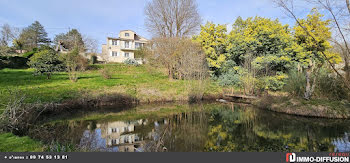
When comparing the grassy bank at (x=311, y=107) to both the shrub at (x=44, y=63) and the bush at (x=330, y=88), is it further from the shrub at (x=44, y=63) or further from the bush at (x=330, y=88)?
the shrub at (x=44, y=63)

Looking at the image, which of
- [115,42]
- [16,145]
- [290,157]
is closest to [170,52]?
[16,145]

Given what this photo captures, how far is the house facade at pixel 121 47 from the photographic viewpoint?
4006 cm

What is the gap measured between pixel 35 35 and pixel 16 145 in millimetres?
50928

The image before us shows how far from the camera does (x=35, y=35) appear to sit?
4406cm

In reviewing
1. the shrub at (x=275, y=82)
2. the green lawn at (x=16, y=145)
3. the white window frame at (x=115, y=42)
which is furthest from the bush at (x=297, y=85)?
the white window frame at (x=115, y=42)

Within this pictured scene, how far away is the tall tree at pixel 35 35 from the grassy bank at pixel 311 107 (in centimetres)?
5066

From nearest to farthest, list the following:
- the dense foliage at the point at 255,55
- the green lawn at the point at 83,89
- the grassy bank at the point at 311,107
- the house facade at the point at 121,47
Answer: the grassy bank at the point at 311,107, the green lawn at the point at 83,89, the dense foliage at the point at 255,55, the house facade at the point at 121,47

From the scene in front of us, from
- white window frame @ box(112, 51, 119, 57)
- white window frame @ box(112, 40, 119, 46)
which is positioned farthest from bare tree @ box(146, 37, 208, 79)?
white window frame @ box(112, 40, 119, 46)

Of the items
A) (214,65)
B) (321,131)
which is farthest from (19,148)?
(214,65)

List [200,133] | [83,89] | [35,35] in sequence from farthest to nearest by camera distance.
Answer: [35,35] < [83,89] < [200,133]

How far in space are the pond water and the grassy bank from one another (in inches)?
28.2

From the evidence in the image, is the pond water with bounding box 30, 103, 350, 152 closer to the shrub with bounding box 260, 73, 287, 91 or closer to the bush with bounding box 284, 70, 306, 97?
the bush with bounding box 284, 70, 306, 97

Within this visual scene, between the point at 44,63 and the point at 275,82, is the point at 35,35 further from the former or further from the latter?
the point at 275,82

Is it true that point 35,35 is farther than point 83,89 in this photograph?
Yes
